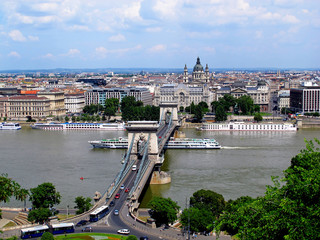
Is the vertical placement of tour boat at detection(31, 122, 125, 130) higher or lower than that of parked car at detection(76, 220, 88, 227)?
lower

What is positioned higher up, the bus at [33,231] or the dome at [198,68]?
the dome at [198,68]

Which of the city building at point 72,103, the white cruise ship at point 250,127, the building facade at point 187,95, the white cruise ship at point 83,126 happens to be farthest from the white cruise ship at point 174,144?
the building facade at point 187,95

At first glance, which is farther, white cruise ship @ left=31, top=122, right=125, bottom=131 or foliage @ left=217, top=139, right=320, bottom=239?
white cruise ship @ left=31, top=122, right=125, bottom=131

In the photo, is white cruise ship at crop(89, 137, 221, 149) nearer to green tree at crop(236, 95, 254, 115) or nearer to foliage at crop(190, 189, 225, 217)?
foliage at crop(190, 189, 225, 217)

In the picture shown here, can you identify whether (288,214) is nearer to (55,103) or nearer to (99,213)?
(99,213)

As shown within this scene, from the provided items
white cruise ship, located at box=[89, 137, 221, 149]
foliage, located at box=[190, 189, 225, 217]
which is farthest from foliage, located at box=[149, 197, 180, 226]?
white cruise ship, located at box=[89, 137, 221, 149]

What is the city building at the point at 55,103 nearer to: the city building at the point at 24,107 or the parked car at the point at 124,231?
the city building at the point at 24,107

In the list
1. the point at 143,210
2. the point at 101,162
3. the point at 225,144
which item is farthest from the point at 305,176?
the point at 225,144
